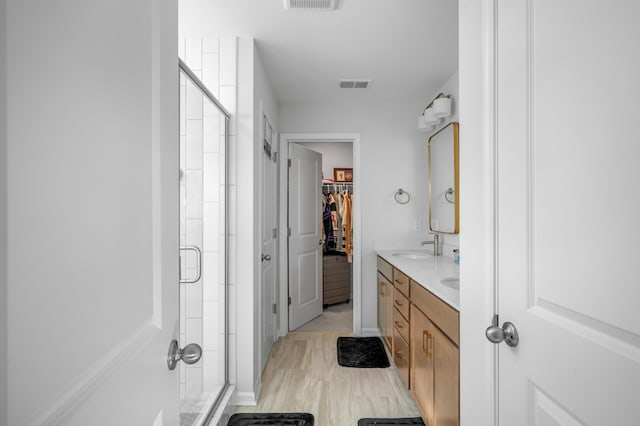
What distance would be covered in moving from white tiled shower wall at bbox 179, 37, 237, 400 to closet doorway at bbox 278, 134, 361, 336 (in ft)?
4.34

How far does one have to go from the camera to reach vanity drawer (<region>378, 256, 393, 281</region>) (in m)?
2.81

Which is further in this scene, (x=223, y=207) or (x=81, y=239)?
(x=223, y=207)

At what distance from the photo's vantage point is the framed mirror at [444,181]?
2830 mm

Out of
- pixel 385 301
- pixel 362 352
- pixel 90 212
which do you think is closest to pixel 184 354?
pixel 90 212

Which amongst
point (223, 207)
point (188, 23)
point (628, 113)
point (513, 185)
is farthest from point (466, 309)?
point (188, 23)

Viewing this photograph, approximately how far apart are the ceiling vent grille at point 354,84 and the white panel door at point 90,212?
2456mm

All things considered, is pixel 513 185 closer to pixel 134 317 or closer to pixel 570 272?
pixel 570 272

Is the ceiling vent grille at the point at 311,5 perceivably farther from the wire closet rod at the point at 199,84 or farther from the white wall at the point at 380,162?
the white wall at the point at 380,162

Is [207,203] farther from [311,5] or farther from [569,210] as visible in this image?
[569,210]

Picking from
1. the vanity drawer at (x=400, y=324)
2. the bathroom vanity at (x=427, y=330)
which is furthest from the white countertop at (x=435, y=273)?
the vanity drawer at (x=400, y=324)

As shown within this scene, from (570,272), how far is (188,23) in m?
2.31

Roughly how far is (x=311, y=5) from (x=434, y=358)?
204 cm

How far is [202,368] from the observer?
2.13 metres

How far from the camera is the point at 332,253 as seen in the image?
489 centimetres
